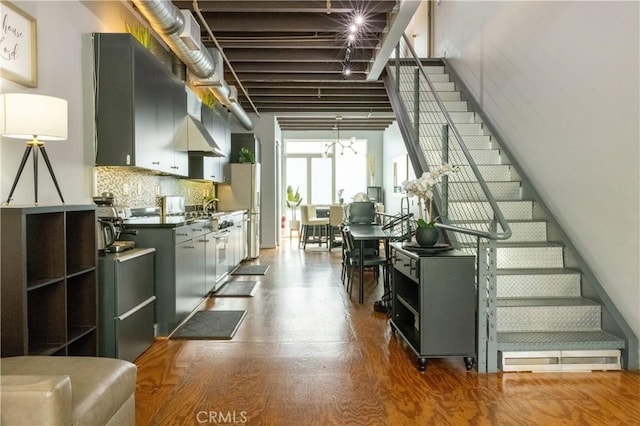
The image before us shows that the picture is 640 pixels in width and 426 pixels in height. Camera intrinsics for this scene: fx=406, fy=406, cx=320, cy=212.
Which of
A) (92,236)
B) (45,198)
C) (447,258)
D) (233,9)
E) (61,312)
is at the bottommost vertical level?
(61,312)

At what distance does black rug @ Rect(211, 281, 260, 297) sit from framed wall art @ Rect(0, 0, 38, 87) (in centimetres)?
311

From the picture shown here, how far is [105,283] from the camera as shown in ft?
8.96

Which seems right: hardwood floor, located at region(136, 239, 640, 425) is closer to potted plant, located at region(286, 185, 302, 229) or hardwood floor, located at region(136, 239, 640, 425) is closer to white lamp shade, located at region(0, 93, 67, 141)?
white lamp shade, located at region(0, 93, 67, 141)

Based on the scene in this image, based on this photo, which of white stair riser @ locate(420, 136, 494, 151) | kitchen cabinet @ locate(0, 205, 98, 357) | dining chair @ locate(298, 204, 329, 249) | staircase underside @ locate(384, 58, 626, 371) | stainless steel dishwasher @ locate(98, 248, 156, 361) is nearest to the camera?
kitchen cabinet @ locate(0, 205, 98, 357)

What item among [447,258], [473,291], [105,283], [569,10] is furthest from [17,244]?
[569,10]

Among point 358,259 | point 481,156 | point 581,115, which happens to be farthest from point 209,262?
point 581,115

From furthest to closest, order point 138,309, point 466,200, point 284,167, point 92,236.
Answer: point 284,167, point 466,200, point 138,309, point 92,236

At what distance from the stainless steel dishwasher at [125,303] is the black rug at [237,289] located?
5.65 ft

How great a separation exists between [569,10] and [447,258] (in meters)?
2.46

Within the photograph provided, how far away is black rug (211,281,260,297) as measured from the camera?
5.01 meters

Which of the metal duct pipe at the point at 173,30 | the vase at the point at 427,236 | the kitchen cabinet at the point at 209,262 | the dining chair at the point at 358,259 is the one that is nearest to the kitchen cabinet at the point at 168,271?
the kitchen cabinet at the point at 209,262

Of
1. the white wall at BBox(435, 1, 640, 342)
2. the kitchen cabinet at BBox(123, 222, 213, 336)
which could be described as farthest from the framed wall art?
Answer: the white wall at BBox(435, 1, 640, 342)

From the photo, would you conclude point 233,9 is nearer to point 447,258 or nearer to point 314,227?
point 447,258

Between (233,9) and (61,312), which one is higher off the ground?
(233,9)
